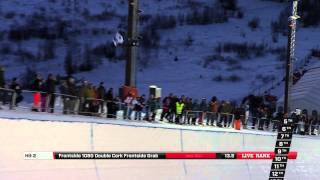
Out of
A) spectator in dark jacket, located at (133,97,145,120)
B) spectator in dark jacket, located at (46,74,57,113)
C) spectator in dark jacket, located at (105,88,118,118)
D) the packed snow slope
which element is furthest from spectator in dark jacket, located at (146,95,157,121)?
the packed snow slope

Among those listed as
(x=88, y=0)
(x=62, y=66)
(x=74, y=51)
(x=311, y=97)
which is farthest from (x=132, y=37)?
(x=88, y=0)

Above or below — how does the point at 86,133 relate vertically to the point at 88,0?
below

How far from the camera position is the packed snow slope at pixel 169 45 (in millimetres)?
58000

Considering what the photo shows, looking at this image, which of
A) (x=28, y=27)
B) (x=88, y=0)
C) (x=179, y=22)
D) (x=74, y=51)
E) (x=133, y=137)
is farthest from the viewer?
(x=88, y=0)

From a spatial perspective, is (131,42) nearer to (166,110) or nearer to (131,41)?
(131,41)

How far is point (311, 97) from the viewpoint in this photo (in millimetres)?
45812

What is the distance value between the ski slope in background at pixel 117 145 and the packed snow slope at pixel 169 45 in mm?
28788

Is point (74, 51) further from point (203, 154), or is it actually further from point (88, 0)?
point (203, 154)

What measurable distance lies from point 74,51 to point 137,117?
42780mm

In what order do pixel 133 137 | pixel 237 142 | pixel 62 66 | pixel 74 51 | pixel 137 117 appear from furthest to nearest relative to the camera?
1. pixel 74 51
2. pixel 62 66
3. pixel 237 142
4. pixel 137 117
5. pixel 133 137
